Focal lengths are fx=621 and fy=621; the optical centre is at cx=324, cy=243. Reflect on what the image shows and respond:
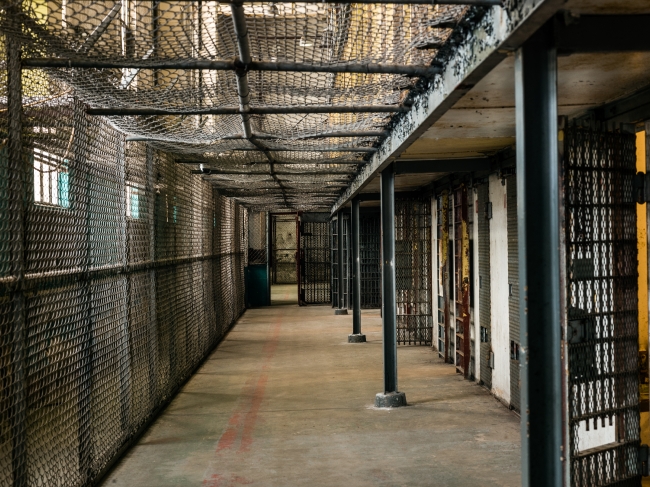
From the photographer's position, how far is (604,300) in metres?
3.96

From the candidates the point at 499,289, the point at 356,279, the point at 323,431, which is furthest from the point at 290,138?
the point at 356,279

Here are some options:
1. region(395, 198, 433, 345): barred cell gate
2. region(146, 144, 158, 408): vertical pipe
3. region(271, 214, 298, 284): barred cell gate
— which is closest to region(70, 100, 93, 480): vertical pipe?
region(146, 144, 158, 408): vertical pipe

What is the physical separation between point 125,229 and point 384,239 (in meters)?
2.86

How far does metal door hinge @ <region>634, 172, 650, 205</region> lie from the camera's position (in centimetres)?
399

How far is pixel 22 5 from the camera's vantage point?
2.96 meters

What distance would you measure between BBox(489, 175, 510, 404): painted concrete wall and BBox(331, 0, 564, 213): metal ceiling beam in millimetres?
2276

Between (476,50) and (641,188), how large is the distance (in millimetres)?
1770

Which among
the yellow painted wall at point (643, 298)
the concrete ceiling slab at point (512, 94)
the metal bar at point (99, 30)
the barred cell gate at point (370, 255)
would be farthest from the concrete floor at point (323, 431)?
the barred cell gate at point (370, 255)

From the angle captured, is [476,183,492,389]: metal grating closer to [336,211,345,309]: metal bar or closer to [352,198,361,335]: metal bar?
[352,198,361,335]: metal bar

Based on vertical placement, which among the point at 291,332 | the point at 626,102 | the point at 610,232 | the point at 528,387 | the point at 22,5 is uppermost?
the point at 22,5

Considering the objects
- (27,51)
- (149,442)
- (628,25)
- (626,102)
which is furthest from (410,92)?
(149,442)

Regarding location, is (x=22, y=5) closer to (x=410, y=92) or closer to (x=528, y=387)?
(x=410, y=92)

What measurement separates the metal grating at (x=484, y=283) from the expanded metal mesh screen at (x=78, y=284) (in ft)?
12.2

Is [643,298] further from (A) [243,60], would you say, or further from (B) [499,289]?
(A) [243,60]
